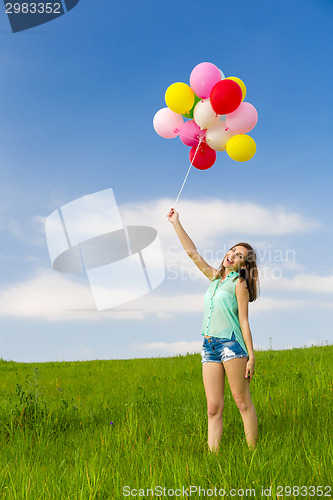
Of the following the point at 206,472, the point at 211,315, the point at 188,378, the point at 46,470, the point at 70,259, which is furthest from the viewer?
the point at 70,259

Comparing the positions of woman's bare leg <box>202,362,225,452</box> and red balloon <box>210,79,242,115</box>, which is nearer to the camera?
woman's bare leg <box>202,362,225,452</box>

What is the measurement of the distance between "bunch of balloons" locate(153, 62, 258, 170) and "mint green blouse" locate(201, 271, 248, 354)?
68.3 inches

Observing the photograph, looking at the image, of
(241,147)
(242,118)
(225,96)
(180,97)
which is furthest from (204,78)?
(241,147)

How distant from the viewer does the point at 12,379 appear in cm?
1023

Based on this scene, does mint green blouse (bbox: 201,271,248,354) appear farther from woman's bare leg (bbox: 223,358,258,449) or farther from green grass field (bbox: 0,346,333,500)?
green grass field (bbox: 0,346,333,500)

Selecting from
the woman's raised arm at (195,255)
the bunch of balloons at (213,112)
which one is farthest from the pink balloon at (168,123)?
the woman's raised arm at (195,255)

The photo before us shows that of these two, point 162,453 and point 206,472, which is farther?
point 162,453

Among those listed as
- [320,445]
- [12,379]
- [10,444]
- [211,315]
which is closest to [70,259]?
[12,379]

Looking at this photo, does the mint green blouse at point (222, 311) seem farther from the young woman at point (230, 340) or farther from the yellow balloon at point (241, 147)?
the yellow balloon at point (241, 147)

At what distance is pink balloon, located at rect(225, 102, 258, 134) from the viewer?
521 cm

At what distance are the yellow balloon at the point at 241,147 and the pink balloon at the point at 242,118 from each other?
0.10m

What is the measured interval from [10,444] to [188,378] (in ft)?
12.4

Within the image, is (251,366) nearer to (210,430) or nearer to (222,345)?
(222,345)

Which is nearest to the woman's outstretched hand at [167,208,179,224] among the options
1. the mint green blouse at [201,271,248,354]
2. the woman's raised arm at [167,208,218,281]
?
the woman's raised arm at [167,208,218,281]
